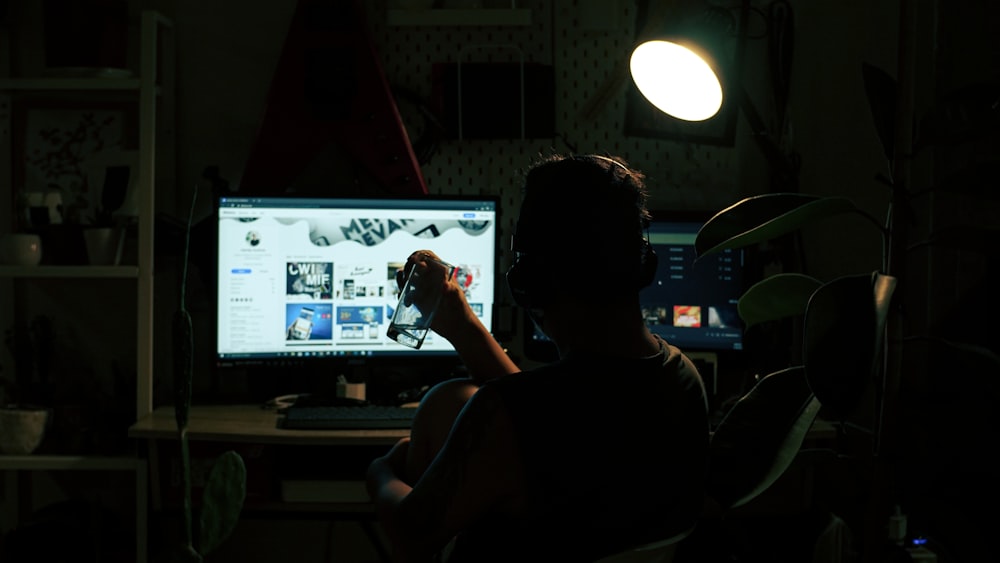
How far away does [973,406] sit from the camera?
1867 mm

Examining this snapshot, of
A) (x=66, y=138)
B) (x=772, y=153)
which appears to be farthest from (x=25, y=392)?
(x=772, y=153)

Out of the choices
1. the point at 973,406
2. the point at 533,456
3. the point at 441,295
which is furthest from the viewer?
the point at 973,406

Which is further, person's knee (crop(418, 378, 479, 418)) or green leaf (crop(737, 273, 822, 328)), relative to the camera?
green leaf (crop(737, 273, 822, 328))

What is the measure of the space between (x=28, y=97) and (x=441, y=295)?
4.73 feet

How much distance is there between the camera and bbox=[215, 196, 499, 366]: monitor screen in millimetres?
2113

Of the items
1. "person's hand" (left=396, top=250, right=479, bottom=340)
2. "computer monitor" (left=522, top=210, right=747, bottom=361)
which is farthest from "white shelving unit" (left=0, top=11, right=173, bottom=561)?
"computer monitor" (left=522, top=210, right=747, bottom=361)

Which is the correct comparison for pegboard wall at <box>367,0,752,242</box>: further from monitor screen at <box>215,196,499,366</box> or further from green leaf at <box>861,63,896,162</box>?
green leaf at <box>861,63,896,162</box>

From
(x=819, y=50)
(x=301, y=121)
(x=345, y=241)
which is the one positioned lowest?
(x=345, y=241)

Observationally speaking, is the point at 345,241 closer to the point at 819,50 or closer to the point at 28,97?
the point at 28,97

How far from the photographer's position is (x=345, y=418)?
6.26 feet

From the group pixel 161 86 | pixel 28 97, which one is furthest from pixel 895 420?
pixel 28 97

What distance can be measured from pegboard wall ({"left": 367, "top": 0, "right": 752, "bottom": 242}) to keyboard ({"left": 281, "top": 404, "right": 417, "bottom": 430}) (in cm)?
65

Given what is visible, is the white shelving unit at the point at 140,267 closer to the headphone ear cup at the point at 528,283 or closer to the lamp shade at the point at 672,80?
the lamp shade at the point at 672,80

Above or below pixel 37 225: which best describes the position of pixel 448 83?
above
